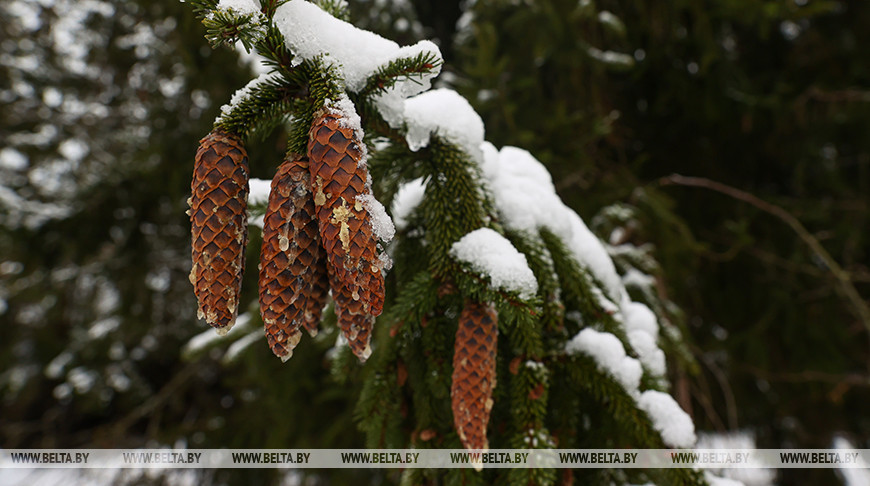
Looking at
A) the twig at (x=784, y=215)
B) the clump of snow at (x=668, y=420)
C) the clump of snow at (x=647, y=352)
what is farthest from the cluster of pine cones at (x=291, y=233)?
the twig at (x=784, y=215)

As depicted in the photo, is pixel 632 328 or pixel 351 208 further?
pixel 632 328

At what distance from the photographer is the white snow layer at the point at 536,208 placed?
1.14 metres

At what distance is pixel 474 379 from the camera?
0.84 m

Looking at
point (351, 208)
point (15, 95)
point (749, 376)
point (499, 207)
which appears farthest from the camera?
point (15, 95)

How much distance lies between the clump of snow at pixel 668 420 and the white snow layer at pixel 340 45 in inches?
32.8

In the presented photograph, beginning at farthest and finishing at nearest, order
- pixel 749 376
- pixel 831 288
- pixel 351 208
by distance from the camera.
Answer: pixel 749 376
pixel 831 288
pixel 351 208

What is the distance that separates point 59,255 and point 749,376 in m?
5.39

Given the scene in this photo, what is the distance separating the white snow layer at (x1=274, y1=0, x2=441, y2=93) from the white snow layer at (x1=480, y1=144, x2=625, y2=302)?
1.28 ft

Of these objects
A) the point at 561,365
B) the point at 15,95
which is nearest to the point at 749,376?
the point at 561,365

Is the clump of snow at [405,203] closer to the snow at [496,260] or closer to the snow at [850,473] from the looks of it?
the snow at [496,260]

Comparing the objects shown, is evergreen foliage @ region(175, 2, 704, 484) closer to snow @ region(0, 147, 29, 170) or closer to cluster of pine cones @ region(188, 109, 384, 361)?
cluster of pine cones @ region(188, 109, 384, 361)

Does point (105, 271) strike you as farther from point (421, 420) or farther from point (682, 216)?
point (682, 216)

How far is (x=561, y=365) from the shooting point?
104cm

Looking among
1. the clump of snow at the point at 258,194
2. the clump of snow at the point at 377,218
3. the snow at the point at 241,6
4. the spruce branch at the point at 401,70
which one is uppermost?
the snow at the point at 241,6
